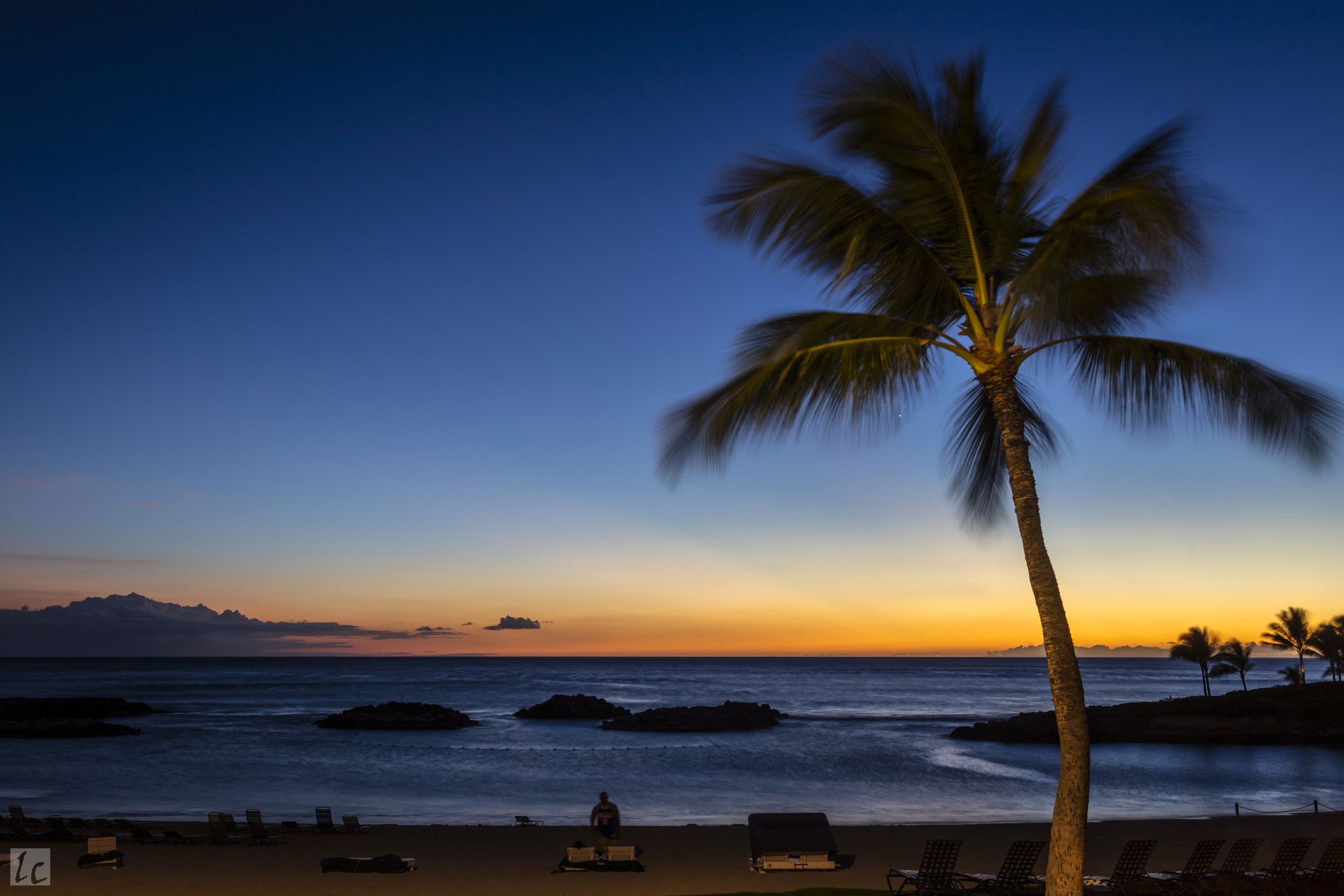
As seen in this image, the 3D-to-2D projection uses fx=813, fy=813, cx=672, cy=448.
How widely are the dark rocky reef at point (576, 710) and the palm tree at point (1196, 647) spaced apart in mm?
42395

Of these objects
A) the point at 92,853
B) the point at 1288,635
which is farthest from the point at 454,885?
the point at 1288,635

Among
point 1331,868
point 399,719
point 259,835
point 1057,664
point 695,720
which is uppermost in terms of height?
point 1057,664

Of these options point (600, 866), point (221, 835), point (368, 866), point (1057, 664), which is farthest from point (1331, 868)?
point (221, 835)

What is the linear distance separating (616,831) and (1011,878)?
5.88 m

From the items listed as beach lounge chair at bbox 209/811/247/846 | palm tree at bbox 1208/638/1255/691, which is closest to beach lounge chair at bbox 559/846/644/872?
beach lounge chair at bbox 209/811/247/846

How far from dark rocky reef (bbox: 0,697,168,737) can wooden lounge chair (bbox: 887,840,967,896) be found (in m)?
57.6

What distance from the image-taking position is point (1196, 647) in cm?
6141

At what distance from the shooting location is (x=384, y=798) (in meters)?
28.5

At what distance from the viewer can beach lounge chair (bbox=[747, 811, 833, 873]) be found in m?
12.4

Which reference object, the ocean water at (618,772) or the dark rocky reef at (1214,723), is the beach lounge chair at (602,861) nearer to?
the ocean water at (618,772)

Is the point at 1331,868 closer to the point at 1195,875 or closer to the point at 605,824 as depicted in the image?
the point at 1195,875

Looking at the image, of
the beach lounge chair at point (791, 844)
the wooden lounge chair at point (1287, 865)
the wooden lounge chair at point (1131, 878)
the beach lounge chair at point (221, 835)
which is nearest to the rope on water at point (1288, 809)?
the wooden lounge chair at point (1287, 865)

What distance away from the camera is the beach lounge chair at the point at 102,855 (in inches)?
507

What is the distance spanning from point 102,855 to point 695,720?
140 ft
